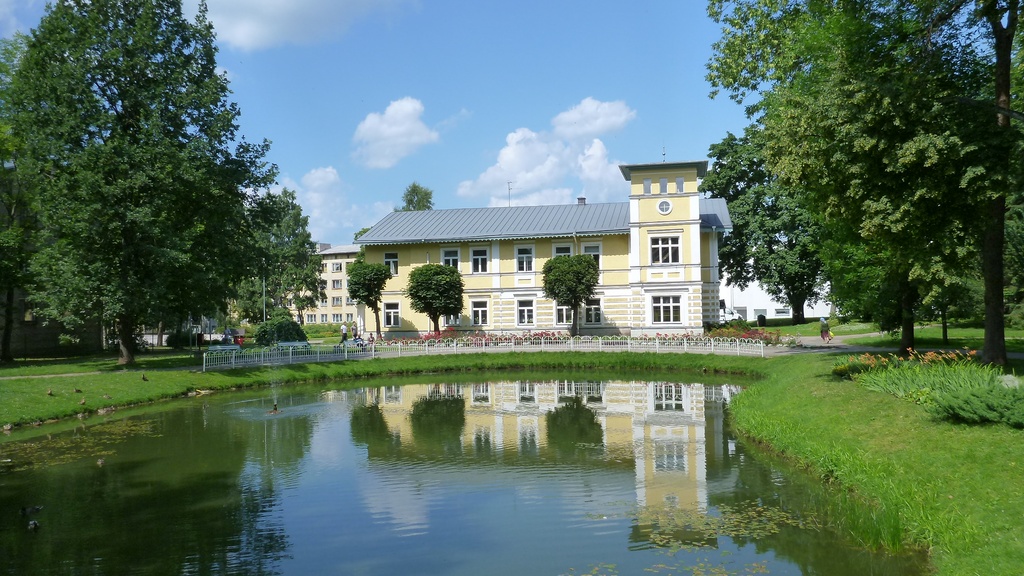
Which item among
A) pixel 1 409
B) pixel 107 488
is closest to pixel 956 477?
pixel 107 488

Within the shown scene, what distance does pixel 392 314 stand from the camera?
4572 centimetres

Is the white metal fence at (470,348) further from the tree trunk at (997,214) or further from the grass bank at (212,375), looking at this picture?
the tree trunk at (997,214)

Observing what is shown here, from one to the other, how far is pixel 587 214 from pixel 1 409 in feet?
110

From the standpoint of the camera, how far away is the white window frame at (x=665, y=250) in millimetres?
39156

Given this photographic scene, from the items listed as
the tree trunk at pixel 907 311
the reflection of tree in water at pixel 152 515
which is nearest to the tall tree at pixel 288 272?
the reflection of tree in water at pixel 152 515

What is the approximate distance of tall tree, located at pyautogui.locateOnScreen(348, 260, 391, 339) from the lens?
41.4 meters

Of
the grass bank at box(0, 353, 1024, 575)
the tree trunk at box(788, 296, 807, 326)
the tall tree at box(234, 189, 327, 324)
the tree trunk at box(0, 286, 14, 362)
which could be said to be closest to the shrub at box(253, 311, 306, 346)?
the tree trunk at box(0, 286, 14, 362)

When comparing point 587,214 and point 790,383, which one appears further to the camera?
point 587,214

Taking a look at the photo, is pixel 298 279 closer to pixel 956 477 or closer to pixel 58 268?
pixel 58 268

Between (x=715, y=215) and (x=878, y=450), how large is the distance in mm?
33188

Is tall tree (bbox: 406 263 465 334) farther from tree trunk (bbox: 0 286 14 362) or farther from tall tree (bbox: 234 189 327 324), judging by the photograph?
tall tree (bbox: 234 189 327 324)

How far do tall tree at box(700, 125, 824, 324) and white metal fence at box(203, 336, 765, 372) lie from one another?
13707mm

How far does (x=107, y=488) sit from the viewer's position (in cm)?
1222

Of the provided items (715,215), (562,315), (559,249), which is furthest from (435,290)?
(715,215)
